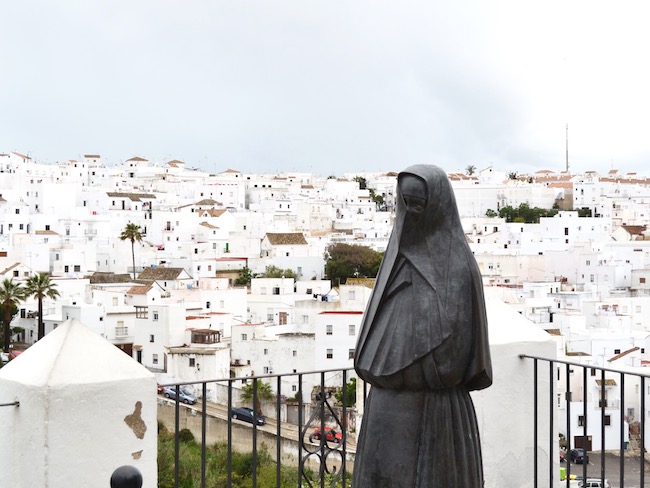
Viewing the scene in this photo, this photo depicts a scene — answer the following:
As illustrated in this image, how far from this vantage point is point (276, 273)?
4866cm

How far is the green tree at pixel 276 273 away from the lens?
159 ft

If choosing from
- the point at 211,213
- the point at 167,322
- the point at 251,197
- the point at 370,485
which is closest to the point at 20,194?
the point at 211,213

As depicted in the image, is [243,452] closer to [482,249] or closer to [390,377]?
[390,377]

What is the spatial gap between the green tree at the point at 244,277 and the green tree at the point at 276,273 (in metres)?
0.74

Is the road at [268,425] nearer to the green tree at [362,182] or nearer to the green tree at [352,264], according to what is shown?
the green tree at [352,264]

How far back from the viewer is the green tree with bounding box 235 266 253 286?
49162mm

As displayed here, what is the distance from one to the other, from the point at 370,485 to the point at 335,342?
2592cm

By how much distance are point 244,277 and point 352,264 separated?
642 centimetres

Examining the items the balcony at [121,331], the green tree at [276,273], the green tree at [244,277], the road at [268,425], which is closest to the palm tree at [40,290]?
the balcony at [121,331]

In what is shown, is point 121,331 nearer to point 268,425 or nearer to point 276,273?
point 268,425

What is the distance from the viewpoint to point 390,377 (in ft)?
9.51

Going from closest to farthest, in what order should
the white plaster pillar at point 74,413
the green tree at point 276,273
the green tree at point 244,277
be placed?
the white plaster pillar at point 74,413 → the green tree at point 276,273 → the green tree at point 244,277

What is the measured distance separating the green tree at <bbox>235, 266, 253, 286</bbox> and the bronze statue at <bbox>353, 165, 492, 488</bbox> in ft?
151

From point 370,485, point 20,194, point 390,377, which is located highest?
point 20,194
